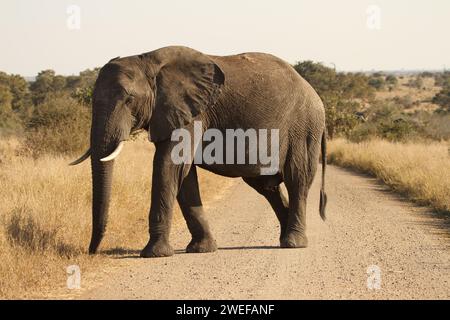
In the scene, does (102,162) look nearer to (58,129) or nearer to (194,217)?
(194,217)

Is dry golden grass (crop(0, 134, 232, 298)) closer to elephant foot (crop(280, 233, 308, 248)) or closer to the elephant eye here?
the elephant eye

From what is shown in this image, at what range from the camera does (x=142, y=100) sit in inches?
400

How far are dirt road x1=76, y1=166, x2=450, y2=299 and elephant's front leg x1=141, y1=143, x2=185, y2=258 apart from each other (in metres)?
0.23

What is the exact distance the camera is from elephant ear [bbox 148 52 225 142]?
1030 cm

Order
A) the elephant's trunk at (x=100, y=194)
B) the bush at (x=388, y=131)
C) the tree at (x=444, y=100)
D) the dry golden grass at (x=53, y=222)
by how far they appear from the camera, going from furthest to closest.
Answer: the tree at (x=444, y=100), the bush at (x=388, y=131), the elephant's trunk at (x=100, y=194), the dry golden grass at (x=53, y=222)

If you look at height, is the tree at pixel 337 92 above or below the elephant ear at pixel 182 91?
below

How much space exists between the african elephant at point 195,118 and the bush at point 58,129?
32.1 feet

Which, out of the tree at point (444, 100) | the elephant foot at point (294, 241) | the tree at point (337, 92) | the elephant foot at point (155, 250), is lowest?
the tree at point (444, 100)

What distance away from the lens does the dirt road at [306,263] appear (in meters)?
8.41

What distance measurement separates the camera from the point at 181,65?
10688 mm

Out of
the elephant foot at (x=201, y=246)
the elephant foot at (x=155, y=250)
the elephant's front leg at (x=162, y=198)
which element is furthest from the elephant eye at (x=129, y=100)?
the elephant foot at (x=201, y=246)

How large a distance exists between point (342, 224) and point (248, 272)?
14.7ft

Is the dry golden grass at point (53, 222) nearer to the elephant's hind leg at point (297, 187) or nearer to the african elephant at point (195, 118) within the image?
the african elephant at point (195, 118)

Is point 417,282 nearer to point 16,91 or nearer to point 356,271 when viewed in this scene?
point 356,271
